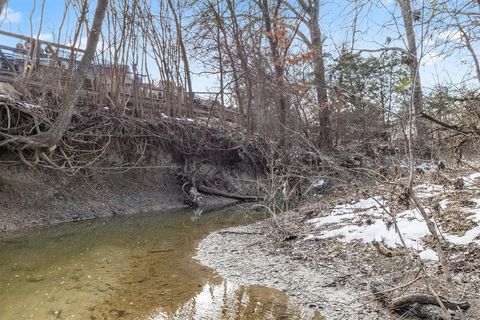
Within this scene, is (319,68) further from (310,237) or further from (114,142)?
(310,237)

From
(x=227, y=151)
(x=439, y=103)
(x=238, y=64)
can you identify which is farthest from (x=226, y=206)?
(x=439, y=103)

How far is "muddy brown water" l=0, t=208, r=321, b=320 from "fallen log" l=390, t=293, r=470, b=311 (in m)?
0.66

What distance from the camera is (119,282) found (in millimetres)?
4320

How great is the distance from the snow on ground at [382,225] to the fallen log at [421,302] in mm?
703

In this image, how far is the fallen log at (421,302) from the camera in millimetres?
2768

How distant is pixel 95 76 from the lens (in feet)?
33.9

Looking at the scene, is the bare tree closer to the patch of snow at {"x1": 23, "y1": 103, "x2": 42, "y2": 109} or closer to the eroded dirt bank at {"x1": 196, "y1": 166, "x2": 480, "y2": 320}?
the eroded dirt bank at {"x1": 196, "y1": 166, "x2": 480, "y2": 320}

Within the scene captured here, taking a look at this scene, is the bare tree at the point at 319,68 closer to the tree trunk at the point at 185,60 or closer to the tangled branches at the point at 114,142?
the tangled branches at the point at 114,142

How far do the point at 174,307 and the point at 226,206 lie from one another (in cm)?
768

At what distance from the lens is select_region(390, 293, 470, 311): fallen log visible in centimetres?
277

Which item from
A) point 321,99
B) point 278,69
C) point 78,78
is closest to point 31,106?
point 78,78

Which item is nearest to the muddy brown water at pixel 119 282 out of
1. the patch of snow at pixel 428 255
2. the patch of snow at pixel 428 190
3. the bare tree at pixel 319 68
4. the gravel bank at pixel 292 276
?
the gravel bank at pixel 292 276

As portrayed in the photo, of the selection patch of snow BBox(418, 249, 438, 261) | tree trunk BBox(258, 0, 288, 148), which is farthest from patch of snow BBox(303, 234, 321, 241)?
tree trunk BBox(258, 0, 288, 148)

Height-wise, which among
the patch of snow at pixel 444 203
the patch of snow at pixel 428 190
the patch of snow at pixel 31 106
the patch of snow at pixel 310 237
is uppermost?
the patch of snow at pixel 31 106
